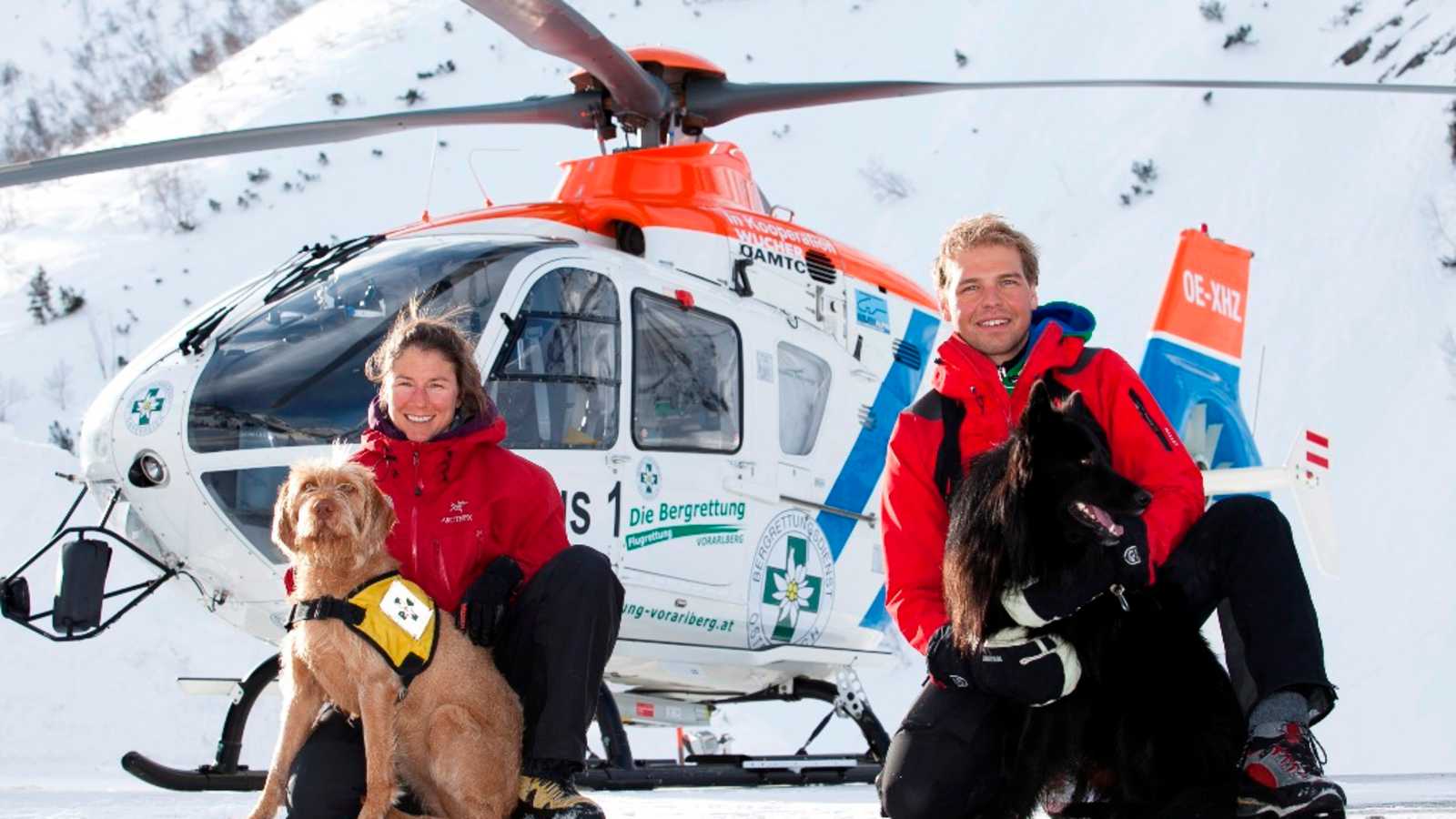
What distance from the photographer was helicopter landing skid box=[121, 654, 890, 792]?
194 inches

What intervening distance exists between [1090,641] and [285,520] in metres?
1.54

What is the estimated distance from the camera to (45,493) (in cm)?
889

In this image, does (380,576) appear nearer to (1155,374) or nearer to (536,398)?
(536,398)

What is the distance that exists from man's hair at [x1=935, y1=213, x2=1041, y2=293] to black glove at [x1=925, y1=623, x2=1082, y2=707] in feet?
2.71

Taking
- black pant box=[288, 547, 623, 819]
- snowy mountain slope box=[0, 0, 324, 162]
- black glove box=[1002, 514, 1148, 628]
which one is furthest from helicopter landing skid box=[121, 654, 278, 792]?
snowy mountain slope box=[0, 0, 324, 162]

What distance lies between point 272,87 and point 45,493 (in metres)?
23.3

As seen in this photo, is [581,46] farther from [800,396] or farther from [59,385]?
[59,385]

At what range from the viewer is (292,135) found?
5.14 meters

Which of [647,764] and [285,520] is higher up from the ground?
[285,520]

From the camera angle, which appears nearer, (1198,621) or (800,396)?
(1198,621)

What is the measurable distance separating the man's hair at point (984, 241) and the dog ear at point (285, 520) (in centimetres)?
143

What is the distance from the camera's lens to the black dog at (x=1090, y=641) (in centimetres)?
267

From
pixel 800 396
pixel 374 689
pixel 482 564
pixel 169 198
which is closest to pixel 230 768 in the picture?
pixel 482 564

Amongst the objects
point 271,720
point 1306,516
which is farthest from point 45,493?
point 1306,516
